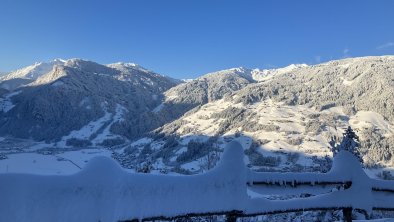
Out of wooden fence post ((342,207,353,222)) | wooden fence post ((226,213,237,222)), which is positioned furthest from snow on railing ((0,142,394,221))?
wooden fence post ((342,207,353,222))

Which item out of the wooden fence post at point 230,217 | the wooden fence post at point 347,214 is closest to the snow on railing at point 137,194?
the wooden fence post at point 230,217

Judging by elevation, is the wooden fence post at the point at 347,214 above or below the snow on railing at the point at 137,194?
below

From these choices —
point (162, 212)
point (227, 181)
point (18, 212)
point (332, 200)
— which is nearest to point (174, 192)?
point (162, 212)

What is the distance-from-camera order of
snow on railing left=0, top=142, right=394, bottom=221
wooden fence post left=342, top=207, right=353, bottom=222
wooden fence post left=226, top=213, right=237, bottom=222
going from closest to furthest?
snow on railing left=0, top=142, right=394, bottom=221 → wooden fence post left=226, top=213, right=237, bottom=222 → wooden fence post left=342, top=207, right=353, bottom=222

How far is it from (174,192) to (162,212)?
336mm

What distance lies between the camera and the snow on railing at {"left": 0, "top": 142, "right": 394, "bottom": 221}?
4586 mm

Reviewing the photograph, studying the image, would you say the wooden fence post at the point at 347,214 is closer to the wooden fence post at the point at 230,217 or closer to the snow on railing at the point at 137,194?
the snow on railing at the point at 137,194

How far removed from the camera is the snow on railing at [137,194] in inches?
181

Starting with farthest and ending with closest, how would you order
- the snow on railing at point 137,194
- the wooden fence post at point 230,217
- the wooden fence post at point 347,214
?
the wooden fence post at point 347,214, the wooden fence post at point 230,217, the snow on railing at point 137,194

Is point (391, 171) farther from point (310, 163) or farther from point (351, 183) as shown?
point (351, 183)

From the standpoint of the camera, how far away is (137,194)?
17.3 feet

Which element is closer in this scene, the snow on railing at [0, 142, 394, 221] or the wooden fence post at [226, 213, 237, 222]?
the snow on railing at [0, 142, 394, 221]

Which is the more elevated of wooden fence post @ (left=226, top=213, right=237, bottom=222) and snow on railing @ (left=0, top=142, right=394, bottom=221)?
snow on railing @ (left=0, top=142, right=394, bottom=221)

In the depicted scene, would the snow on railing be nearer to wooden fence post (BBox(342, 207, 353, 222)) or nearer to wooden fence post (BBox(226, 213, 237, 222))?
wooden fence post (BBox(226, 213, 237, 222))
